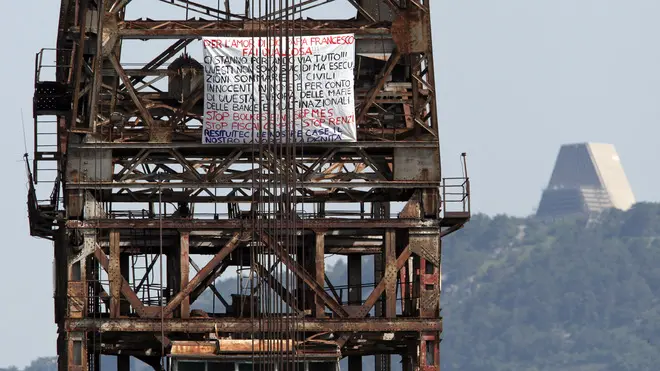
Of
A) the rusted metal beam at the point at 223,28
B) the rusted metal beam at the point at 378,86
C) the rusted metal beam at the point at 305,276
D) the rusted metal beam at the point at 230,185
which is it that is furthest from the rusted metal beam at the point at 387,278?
the rusted metal beam at the point at 223,28

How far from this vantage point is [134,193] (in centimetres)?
7662

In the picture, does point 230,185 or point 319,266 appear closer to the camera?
point 319,266

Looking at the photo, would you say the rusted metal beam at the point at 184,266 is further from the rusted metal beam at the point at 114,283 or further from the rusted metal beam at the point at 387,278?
the rusted metal beam at the point at 387,278

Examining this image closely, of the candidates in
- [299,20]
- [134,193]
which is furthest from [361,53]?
[134,193]

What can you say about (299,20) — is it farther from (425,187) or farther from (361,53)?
(425,187)

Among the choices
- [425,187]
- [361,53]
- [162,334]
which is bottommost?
[162,334]

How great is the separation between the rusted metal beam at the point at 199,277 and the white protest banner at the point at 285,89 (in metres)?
3.24

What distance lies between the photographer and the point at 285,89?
238ft

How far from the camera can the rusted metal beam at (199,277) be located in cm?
7081

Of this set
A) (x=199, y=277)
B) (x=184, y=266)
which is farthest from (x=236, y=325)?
(x=184, y=266)

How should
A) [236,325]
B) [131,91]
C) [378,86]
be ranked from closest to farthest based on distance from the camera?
[131,91]
[236,325]
[378,86]

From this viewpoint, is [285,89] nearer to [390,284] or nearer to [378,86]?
[378,86]

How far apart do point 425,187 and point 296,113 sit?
4664 mm

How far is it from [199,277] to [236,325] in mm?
1845
